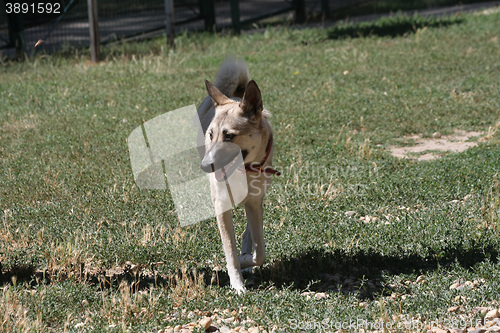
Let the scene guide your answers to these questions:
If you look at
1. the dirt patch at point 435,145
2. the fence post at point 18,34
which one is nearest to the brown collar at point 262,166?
the dirt patch at point 435,145

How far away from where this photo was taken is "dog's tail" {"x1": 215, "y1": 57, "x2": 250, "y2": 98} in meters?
5.51

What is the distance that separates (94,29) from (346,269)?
9420 millimetres

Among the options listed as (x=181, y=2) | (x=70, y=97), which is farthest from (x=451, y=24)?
(x=70, y=97)

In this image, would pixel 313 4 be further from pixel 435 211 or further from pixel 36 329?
pixel 36 329

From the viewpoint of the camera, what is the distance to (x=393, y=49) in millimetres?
13492

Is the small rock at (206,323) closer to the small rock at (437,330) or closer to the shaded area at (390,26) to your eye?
the small rock at (437,330)

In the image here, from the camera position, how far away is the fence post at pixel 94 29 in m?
12.6

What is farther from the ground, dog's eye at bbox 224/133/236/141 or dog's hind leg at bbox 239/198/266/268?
dog's eye at bbox 224/133/236/141

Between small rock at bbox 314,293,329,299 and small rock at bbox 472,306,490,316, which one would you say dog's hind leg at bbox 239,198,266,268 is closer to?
small rock at bbox 314,293,329,299

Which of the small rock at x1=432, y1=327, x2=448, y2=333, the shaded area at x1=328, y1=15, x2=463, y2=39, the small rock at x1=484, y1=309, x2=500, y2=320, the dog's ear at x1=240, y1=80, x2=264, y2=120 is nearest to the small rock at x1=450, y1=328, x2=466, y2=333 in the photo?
the small rock at x1=432, y1=327, x2=448, y2=333

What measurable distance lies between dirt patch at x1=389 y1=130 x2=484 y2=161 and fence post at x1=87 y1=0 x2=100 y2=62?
7.22 metres

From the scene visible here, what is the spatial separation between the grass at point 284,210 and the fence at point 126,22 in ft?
6.75

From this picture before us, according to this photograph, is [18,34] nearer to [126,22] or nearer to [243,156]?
[126,22]

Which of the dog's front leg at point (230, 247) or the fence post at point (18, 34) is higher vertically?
the fence post at point (18, 34)
